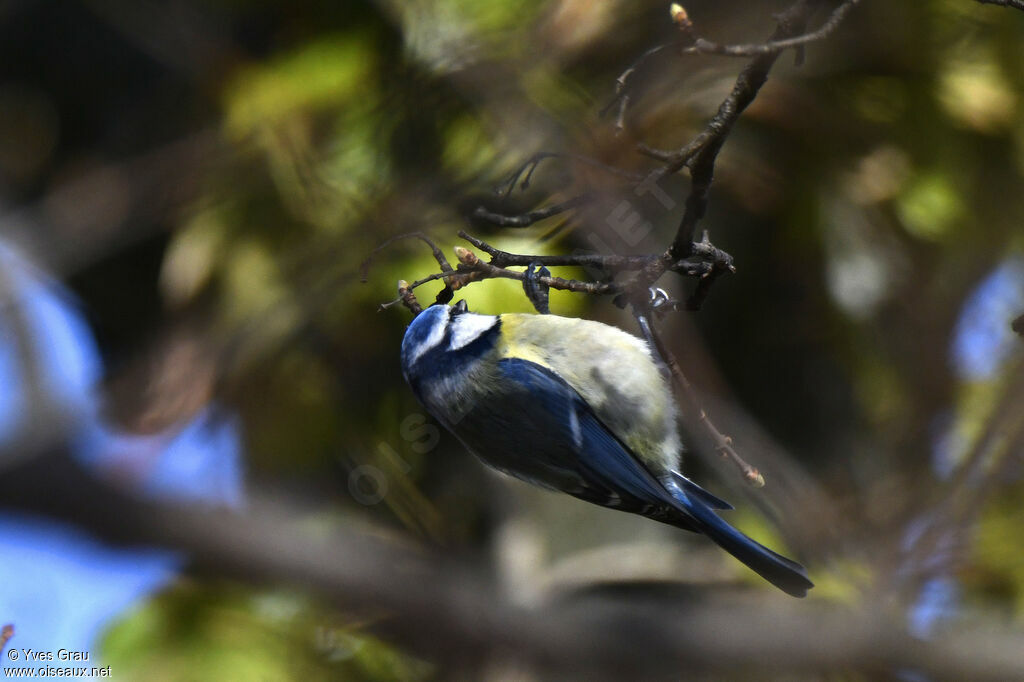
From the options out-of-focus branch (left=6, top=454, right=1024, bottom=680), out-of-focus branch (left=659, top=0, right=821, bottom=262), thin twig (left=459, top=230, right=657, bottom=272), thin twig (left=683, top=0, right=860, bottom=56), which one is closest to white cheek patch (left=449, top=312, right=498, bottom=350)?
thin twig (left=459, top=230, right=657, bottom=272)

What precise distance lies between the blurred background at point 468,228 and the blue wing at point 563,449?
12.6 inches

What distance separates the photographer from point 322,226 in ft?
8.50

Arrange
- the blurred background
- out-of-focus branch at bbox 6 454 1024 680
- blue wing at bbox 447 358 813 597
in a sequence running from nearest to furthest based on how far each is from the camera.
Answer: out-of-focus branch at bbox 6 454 1024 680 < blue wing at bbox 447 358 813 597 < the blurred background

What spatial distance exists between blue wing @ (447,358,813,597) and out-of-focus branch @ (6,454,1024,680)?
667 mm

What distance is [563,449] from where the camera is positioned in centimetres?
147

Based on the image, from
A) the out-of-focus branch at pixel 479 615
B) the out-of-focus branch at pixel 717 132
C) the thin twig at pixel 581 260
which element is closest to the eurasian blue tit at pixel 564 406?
the thin twig at pixel 581 260

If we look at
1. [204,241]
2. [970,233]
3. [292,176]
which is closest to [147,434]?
[292,176]

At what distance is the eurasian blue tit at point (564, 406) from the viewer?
1479 millimetres

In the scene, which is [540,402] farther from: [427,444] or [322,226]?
[427,444]

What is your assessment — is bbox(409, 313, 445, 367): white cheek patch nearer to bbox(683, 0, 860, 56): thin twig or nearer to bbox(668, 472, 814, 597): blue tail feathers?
bbox(668, 472, 814, 597): blue tail feathers

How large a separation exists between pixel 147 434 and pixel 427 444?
5.96 feet

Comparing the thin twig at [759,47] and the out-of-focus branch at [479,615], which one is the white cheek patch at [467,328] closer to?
the thin twig at [759,47]

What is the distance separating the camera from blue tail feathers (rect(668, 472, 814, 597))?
49.9 inches

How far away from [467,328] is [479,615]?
104 cm
